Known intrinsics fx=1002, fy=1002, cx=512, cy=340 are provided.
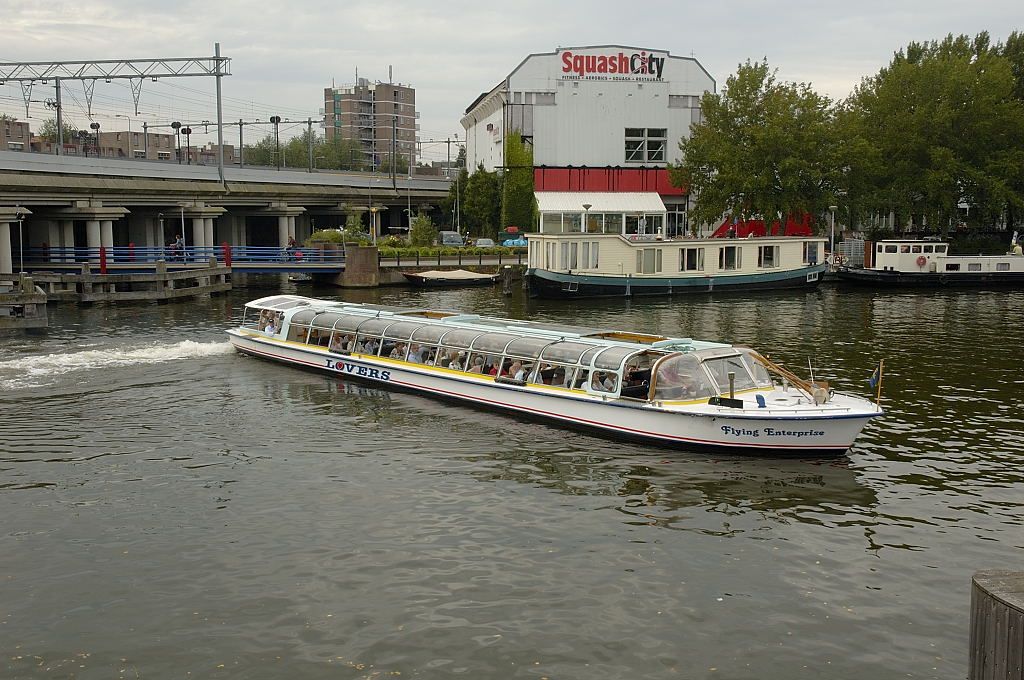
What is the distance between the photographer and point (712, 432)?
78.4ft

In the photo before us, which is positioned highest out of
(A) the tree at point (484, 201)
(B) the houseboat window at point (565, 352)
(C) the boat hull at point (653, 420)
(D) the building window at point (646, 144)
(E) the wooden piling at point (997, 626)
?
(D) the building window at point (646, 144)

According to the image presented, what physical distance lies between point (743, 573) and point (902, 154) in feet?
248

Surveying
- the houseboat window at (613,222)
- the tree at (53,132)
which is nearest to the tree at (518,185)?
the houseboat window at (613,222)

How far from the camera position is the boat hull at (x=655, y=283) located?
2530 inches

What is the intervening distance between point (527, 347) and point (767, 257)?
156ft

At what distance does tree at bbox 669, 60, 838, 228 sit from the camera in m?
79.2

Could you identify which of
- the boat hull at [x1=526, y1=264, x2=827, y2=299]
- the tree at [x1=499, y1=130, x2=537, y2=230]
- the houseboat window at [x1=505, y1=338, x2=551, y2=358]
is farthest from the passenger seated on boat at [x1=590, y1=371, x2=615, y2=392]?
the tree at [x1=499, y1=130, x2=537, y2=230]

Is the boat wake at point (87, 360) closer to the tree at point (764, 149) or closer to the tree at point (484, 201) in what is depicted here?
the tree at point (764, 149)

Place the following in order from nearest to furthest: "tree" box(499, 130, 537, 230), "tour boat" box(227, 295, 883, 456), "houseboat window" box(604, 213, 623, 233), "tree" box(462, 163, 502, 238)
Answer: "tour boat" box(227, 295, 883, 456), "houseboat window" box(604, 213, 623, 233), "tree" box(499, 130, 537, 230), "tree" box(462, 163, 502, 238)

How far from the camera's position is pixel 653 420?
974 inches

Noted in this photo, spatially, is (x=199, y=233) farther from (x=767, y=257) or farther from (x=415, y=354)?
Answer: (x=415, y=354)

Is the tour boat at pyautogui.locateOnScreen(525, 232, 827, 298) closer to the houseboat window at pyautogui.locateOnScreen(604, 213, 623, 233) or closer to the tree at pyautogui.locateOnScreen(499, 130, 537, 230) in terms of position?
the houseboat window at pyautogui.locateOnScreen(604, 213, 623, 233)

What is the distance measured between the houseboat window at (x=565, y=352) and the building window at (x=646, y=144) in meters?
66.7

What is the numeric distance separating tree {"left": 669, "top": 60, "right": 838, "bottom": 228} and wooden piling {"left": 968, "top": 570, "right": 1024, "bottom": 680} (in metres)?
71.6
